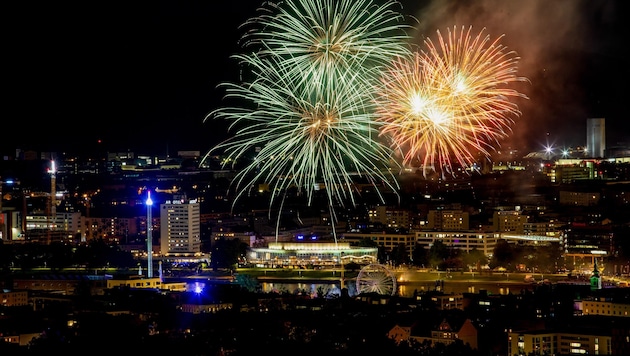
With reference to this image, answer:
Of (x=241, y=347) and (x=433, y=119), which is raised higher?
(x=433, y=119)

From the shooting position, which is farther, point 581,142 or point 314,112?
point 581,142

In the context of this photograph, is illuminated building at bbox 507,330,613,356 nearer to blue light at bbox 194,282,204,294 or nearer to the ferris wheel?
the ferris wheel

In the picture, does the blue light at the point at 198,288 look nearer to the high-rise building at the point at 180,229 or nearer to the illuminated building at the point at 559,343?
the illuminated building at the point at 559,343

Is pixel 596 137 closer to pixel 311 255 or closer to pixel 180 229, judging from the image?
pixel 180 229

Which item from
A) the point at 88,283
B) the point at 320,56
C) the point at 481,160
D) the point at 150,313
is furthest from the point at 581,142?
the point at 320,56

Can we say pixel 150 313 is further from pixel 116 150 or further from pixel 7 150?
pixel 116 150

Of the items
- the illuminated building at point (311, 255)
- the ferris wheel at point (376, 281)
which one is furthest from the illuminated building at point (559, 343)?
the illuminated building at point (311, 255)
